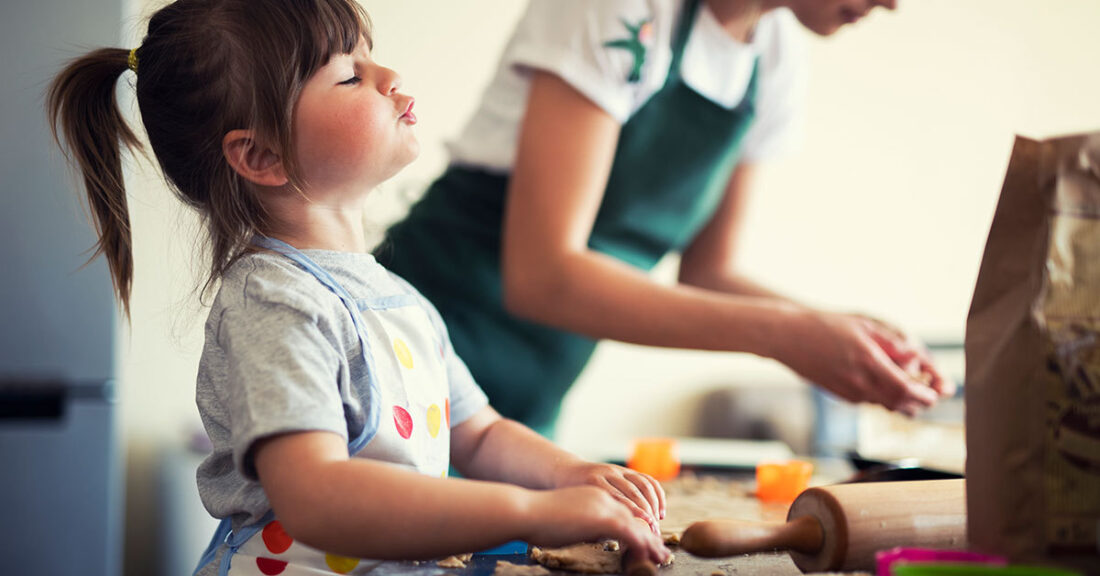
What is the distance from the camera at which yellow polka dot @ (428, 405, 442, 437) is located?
783 millimetres

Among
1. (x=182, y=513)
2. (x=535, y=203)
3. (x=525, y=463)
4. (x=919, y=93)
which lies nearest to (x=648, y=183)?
(x=535, y=203)

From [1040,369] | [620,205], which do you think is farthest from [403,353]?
[620,205]

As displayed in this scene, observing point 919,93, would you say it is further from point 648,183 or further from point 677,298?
point 677,298

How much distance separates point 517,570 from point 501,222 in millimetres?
708

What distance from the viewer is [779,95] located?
1375mm

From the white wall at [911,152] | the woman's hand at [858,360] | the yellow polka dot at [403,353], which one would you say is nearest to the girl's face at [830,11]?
the woman's hand at [858,360]

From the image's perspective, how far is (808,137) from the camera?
3695mm

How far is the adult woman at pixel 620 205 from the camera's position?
40.4 inches

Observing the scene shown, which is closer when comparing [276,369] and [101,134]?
[276,369]

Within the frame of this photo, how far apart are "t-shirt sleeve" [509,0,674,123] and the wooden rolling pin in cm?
58

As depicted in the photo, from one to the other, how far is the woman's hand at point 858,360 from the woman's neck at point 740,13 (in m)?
0.46

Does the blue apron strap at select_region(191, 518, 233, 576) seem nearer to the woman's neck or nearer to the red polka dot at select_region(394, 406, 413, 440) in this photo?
the red polka dot at select_region(394, 406, 413, 440)

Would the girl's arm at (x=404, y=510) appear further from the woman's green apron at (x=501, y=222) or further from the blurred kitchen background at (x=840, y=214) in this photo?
the blurred kitchen background at (x=840, y=214)

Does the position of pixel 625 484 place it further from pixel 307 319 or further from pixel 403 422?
pixel 307 319
